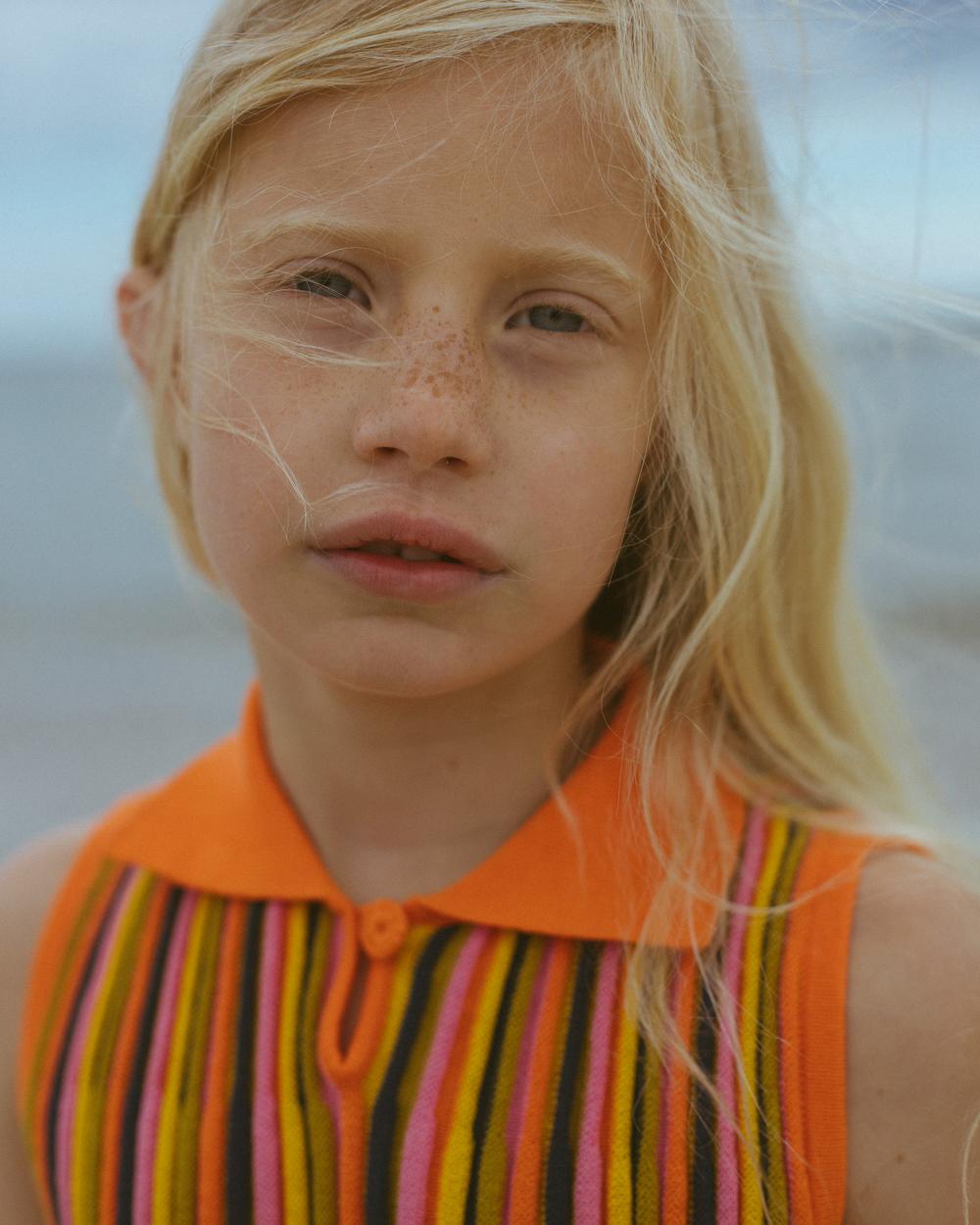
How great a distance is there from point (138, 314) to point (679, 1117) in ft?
2.46

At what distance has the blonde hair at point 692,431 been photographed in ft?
3.05

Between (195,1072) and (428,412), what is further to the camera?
(195,1072)

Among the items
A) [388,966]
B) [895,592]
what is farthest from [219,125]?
[895,592]

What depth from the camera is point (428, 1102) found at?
0.93m

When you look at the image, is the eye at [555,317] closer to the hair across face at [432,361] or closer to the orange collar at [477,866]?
the hair across face at [432,361]

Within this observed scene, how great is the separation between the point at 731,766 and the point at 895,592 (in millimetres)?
537

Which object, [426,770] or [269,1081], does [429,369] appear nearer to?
[426,770]

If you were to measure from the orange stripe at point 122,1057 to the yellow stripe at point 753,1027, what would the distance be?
1.48 ft

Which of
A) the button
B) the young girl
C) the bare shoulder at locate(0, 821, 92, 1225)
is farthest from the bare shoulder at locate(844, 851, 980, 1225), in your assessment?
the bare shoulder at locate(0, 821, 92, 1225)

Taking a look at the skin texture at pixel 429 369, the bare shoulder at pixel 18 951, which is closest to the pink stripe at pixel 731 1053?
the skin texture at pixel 429 369

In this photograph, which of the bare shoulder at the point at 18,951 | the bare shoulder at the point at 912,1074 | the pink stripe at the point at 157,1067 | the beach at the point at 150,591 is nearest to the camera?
the bare shoulder at the point at 912,1074

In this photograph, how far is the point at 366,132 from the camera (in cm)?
91

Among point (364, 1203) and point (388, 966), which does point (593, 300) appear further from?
point (364, 1203)

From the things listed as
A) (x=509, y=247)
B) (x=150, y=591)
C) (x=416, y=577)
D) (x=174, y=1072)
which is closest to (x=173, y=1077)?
(x=174, y=1072)
